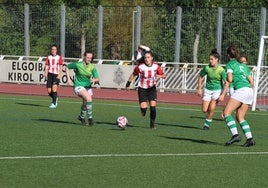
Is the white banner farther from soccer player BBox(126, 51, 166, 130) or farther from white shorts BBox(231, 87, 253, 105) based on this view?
white shorts BBox(231, 87, 253, 105)

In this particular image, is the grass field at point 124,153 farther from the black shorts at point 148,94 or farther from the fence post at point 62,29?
the fence post at point 62,29

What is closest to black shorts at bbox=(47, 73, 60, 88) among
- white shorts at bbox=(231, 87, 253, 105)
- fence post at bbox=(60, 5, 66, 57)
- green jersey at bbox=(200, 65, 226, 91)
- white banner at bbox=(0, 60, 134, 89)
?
green jersey at bbox=(200, 65, 226, 91)

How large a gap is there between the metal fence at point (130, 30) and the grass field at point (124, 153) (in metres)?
14.1

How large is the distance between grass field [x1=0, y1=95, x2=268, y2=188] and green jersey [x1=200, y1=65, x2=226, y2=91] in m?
1.01

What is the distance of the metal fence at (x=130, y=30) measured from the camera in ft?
135

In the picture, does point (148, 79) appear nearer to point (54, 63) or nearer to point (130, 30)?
point (54, 63)

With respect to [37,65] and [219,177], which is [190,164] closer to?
[219,177]

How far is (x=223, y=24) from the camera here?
4156cm

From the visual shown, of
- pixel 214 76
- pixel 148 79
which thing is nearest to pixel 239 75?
pixel 148 79

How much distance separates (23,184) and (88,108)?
10.7 metres

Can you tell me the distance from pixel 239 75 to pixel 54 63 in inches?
499

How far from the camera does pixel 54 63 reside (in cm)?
3078

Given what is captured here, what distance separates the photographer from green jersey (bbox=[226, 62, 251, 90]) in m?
18.9

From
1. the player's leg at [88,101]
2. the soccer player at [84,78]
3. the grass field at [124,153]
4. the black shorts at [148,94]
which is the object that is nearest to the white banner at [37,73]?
the grass field at [124,153]
